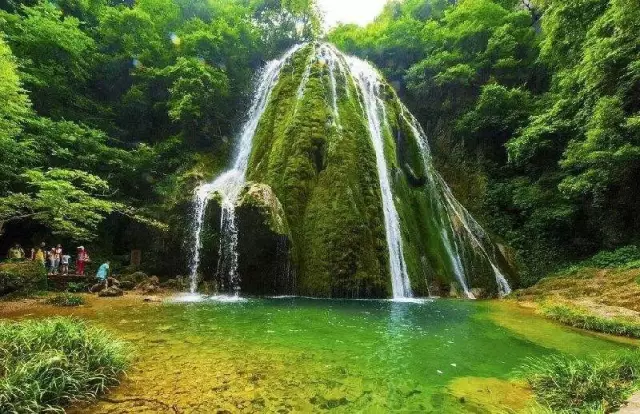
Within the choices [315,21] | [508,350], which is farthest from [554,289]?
[315,21]

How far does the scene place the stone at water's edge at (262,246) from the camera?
13430mm

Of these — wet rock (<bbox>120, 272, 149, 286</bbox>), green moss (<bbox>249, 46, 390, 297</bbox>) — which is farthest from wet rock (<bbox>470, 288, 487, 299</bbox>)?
wet rock (<bbox>120, 272, 149, 286</bbox>)

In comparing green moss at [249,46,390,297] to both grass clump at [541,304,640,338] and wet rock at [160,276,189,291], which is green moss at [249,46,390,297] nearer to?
wet rock at [160,276,189,291]

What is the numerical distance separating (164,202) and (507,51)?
22780mm

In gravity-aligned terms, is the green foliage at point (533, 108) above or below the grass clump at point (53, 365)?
above

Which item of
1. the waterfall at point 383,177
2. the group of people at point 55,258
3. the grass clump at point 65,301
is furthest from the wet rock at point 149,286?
the waterfall at point 383,177

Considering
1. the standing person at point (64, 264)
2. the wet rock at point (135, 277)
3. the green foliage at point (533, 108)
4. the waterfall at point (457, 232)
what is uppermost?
the green foliage at point (533, 108)

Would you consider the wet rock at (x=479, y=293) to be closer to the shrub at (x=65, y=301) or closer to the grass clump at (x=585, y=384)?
the grass clump at (x=585, y=384)

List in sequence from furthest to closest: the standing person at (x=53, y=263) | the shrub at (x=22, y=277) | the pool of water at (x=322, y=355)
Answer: the standing person at (x=53, y=263), the shrub at (x=22, y=277), the pool of water at (x=322, y=355)


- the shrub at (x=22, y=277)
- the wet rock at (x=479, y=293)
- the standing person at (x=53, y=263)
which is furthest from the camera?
the wet rock at (x=479, y=293)

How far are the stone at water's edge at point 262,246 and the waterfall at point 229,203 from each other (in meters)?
0.30

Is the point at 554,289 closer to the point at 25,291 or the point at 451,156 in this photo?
the point at 451,156

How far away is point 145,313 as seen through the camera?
920 cm

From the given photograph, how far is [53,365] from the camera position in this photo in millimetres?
4102
